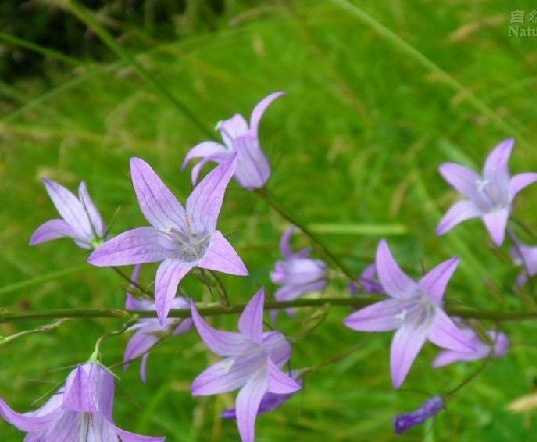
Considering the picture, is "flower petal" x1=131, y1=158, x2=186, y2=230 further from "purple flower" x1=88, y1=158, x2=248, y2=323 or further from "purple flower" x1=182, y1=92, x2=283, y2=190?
"purple flower" x1=182, y1=92, x2=283, y2=190

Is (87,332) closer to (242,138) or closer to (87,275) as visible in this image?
(87,275)

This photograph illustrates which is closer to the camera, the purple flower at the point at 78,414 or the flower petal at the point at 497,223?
the purple flower at the point at 78,414

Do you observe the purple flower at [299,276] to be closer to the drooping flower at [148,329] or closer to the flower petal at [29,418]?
the drooping flower at [148,329]

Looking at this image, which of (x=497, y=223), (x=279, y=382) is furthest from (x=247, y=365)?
(x=497, y=223)

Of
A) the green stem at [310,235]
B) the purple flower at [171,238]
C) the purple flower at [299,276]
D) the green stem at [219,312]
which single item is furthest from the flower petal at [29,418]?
the purple flower at [299,276]

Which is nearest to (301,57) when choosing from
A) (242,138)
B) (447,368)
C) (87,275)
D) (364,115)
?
(364,115)

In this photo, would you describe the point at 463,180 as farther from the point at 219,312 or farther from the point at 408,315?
the point at 219,312
